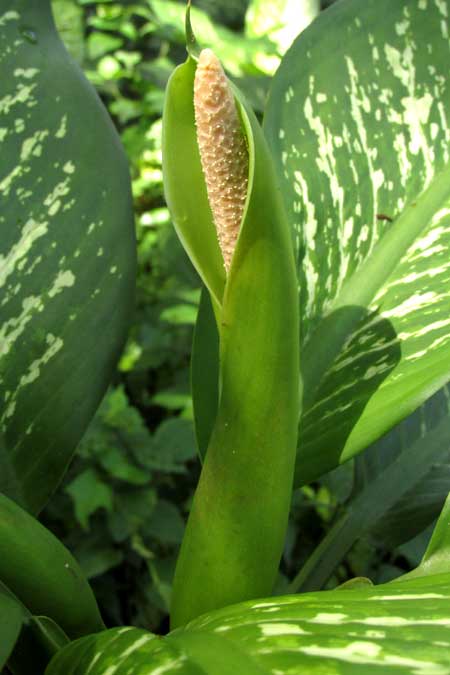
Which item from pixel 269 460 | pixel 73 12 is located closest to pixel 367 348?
pixel 269 460

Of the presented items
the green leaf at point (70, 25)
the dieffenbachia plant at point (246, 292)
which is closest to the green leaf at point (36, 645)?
the dieffenbachia plant at point (246, 292)

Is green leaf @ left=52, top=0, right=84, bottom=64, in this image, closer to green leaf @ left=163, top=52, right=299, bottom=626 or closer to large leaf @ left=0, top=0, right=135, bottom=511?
large leaf @ left=0, top=0, right=135, bottom=511

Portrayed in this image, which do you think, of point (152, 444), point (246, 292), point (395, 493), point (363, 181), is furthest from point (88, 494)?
point (246, 292)

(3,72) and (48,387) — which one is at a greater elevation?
(3,72)

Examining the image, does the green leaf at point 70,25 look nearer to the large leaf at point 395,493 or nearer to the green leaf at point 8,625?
the large leaf at point 395,493

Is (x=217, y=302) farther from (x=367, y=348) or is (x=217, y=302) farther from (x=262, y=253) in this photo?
(x=367, y=348)

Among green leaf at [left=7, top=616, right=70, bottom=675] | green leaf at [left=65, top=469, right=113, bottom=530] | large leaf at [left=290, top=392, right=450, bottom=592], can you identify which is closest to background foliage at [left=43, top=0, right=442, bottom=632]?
green leaf at [left=65, top=469, right=113, bottom=530]

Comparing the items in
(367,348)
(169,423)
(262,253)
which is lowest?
(169,423)
